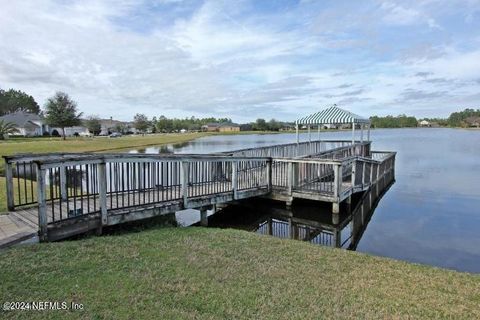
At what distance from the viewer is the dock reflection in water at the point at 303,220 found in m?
8.64

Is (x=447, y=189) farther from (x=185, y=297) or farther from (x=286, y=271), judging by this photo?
(x=185, y=297)

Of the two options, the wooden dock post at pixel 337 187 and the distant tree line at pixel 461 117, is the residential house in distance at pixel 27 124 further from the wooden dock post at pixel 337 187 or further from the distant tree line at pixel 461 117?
the distant tree line at pixel 461 117

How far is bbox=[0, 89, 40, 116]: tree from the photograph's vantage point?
87500 millimetres

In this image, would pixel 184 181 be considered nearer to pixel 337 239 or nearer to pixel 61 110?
pixel 337 239

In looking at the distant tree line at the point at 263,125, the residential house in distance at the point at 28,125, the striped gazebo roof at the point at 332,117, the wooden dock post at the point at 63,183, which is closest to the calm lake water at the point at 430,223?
the striped gazebo roof at the point at 332,117

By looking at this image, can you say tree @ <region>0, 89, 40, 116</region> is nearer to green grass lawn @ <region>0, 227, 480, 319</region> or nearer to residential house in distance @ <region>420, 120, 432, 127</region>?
green grass lawn @ <region>0, 227, 480, 319</region>

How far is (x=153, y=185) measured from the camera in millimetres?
8336

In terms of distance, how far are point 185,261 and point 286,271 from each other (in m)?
1.43

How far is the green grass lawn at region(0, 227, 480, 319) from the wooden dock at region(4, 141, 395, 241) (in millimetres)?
844

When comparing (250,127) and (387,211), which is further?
(250,127)

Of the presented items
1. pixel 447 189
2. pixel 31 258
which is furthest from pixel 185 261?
pixel 447 189

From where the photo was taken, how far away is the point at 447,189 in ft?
50.1

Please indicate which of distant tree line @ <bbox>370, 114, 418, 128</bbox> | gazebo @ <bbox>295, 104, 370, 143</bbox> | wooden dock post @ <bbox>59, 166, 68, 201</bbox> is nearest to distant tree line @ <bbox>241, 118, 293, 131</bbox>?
Answer: distant tree line @ <bbox>370, 114, 418, 128</bbox>

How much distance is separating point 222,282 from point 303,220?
A: 20.2 feet
